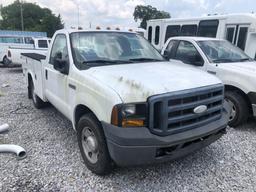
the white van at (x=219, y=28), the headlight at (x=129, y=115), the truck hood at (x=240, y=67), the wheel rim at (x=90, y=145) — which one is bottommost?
the wheel rim at (x=90, y=145)

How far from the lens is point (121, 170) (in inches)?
135

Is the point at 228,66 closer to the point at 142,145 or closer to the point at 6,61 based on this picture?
the point at 142,145

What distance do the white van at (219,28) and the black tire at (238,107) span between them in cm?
427

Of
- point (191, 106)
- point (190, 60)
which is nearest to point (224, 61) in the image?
point (190, 60)

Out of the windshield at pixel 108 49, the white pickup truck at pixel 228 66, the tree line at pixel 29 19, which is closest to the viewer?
the windshield at pixel 108 49

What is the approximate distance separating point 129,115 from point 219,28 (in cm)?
786

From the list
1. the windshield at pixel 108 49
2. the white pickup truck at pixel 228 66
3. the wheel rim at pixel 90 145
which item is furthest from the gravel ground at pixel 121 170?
the windshield at pixel 108 49

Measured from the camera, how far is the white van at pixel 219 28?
839 cm

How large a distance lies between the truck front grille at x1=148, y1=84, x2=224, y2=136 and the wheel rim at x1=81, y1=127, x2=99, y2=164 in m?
→ 0.90

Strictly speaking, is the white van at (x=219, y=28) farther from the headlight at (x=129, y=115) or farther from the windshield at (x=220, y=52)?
the headlight at (x=129, y=115)

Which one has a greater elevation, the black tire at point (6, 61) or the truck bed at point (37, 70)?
the truck bed at point (37, 70)

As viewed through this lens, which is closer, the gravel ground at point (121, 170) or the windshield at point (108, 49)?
the gravel ground at point (121, 170)

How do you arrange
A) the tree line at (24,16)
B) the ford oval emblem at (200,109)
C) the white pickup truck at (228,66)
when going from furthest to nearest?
the tree line at (24,16)
the white pickup truck at (228,66)
the ford oval emblem at (200,109)

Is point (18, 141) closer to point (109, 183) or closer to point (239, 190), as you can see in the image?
point (109, 183)
